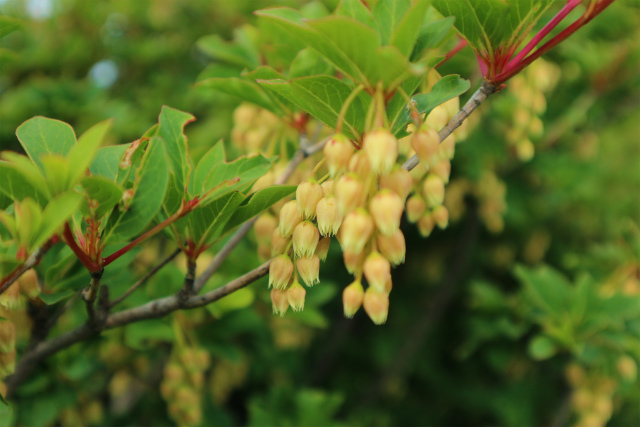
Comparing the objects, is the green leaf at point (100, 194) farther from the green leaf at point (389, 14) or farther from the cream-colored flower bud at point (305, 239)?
the green leaf at point (389, 14)

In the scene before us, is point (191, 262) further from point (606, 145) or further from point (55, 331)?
point (606, 145)

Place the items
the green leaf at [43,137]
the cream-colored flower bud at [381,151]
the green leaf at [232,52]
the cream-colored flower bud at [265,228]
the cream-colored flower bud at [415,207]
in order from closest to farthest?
the cream-colored flower bud at [381,151], the green leaf at [43,137], the cream-colored flower bud at [415,207], the cream-colored flower bud at [265,228], the green leaf at [232,52]

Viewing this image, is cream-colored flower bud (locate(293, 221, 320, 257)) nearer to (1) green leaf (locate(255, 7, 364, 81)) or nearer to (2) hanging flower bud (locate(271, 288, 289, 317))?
(2) hanging flower bud (locate(271, 288, 289, 317))

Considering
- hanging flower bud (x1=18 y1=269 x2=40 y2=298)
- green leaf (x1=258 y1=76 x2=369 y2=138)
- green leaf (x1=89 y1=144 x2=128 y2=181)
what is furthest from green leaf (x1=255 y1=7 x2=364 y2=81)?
hanging flower bud (x1=18 y1=269 x2=40 y2=298)

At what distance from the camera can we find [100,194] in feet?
2.98

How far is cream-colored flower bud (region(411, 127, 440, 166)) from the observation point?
0.87 meters

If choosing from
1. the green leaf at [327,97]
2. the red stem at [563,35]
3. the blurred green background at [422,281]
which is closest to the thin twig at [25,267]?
the blurred green background at [422,281]

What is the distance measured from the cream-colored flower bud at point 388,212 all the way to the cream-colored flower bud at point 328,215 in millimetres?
115

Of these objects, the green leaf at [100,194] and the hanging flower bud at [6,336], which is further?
the hanging flower bud at [6,336]

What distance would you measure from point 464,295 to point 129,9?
10.9 feet

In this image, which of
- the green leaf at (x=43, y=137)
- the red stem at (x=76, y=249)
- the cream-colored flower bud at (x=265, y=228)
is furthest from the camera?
the cream-colored flower bud at (x=265, y=228)

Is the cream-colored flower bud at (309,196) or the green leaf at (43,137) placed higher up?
the green leaf at (43,137)

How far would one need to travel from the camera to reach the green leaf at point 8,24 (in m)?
1.15

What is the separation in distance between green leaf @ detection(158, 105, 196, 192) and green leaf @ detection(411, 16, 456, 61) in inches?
19.9
